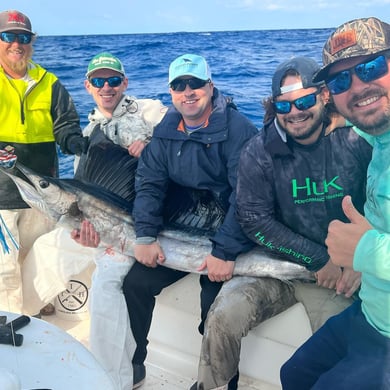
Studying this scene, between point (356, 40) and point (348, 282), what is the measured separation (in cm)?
91

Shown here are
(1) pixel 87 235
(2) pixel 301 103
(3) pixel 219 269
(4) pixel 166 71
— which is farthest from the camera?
(4) pixel 166 71

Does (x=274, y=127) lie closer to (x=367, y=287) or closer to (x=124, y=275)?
(x=367, y=287)

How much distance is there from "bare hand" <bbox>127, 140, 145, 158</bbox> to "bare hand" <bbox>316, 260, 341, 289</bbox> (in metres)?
1.20

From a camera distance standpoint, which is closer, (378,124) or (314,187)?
(378,124)

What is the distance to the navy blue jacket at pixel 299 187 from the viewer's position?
6.64ft

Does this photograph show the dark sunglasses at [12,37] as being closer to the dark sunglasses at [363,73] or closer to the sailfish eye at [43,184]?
the sailfish eye at [43,184]

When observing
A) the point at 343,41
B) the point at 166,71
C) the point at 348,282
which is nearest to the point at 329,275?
the point at 348,282

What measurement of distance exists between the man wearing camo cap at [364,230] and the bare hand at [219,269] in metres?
0.56

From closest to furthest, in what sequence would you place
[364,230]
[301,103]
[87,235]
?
1. [364,230]
2. [301,103]
3. [87,235]

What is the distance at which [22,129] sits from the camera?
3.05 m

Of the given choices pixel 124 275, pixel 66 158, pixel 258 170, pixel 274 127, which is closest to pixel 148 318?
pixel 124 275

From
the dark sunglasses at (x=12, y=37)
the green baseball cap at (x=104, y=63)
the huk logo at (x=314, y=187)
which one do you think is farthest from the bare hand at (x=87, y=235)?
the dark sunglasses at (x=12, y=37)

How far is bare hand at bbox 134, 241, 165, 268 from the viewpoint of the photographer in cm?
239

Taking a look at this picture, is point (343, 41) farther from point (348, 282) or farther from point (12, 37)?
point (12, 37)
